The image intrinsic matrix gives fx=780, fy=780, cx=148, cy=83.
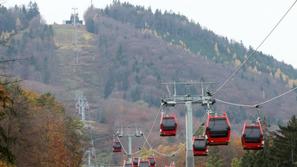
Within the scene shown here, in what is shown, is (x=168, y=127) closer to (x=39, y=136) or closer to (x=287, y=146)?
(x=39, y=136)

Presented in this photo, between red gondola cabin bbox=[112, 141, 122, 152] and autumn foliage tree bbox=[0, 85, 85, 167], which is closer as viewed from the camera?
autumn foliage tree bbox=[0, 85, 85, 167]

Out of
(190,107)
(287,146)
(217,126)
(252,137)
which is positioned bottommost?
(287,146)

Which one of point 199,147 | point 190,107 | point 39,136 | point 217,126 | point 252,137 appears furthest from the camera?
point 39,136

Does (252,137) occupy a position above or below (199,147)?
above

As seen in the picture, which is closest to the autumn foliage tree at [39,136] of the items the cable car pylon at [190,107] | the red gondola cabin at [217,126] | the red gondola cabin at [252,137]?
the cable car pylon at [190,107]

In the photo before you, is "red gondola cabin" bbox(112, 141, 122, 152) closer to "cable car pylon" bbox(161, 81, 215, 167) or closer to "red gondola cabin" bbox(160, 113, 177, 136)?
"cable car pylon" bbox(161, 81, 215, 167)

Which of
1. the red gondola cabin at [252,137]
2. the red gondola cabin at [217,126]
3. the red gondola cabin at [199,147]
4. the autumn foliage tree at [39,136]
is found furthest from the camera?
the autumn foliage tree at [39,136]

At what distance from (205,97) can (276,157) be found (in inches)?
1317

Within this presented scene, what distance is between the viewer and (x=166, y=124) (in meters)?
42.3

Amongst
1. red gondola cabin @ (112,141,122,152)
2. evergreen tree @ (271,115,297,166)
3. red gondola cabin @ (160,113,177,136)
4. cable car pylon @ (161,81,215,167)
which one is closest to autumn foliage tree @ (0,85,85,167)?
red gondola cabin @ (112,141,122,152)

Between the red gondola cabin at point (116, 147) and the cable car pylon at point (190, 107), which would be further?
the red gondola cabin at point (116, 147)

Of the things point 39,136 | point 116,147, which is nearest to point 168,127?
point 39,136

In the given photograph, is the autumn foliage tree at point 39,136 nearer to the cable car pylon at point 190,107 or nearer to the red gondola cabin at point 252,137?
the cable car pylon at point 190,107

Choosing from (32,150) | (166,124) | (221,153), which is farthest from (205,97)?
(221,153)
